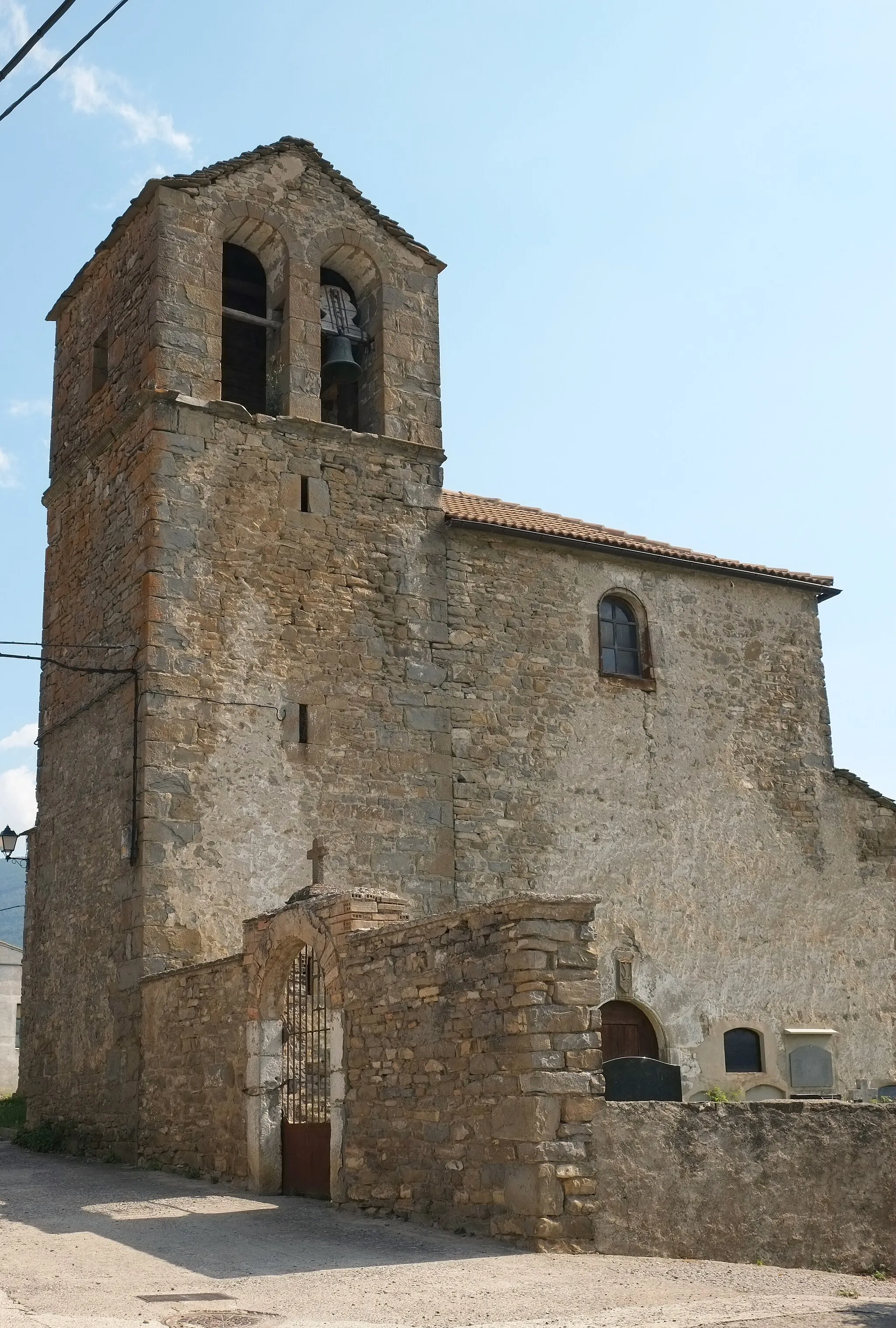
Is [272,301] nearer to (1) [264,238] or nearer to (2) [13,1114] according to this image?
(1) [264,238]

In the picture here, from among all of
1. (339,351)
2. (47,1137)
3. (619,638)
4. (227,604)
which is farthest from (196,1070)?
(339,351)

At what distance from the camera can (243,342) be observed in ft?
56.9

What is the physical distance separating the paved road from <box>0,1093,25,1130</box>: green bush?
712 centimetres

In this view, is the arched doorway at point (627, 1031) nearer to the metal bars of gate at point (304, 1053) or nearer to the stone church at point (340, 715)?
the stone church at point (340, 715)

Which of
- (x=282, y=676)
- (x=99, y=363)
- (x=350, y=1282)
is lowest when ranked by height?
(x=350, y=1282)

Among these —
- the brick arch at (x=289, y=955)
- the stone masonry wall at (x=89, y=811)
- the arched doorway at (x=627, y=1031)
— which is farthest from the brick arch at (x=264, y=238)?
the arched doorway at (x=627, y=1031)

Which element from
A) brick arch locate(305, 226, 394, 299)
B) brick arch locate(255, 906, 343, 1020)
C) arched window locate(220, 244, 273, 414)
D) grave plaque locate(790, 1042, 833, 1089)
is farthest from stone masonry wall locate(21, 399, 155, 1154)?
grave plaque locate(790, 1042, 833, 1089)

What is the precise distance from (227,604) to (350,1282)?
836cm

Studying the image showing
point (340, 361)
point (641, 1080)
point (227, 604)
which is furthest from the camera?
point (340, 361)

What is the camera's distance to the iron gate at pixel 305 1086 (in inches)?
405

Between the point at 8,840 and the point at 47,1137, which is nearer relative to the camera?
the point at 47,1137

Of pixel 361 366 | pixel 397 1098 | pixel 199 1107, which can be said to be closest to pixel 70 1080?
pixel 199 1107

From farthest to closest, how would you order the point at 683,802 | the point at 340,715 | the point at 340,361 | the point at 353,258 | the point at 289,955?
the point at 353,258, the point at 683,802, the point at 340,361, the point at 340,715, the point at 289,955

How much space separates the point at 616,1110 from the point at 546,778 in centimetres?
754
